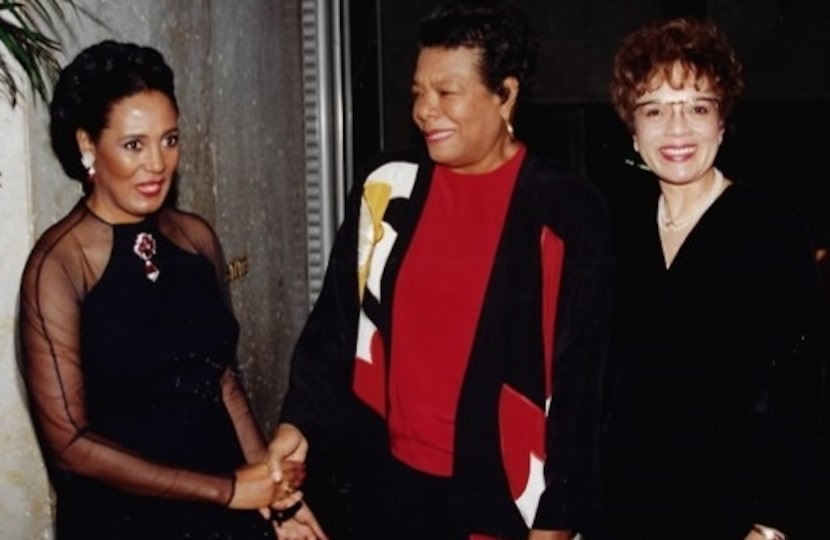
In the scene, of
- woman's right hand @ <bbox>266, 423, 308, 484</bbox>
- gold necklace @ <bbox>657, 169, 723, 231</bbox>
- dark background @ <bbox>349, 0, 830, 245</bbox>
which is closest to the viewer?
gold necklace @ <bbox>657, 169, 723, 231</bbox>

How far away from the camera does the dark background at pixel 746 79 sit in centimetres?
711

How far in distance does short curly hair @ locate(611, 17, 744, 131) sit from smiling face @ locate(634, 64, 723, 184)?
0.02 m

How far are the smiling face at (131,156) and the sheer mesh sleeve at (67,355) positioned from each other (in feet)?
0.21

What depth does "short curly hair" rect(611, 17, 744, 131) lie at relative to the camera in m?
2.17

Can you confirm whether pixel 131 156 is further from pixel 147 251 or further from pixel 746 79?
pixel 746 79

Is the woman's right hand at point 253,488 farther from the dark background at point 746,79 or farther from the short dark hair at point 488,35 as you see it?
the dark background at point 746,79

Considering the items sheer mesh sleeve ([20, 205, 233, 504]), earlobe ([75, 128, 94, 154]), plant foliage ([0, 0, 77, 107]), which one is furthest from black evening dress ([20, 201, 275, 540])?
plant foliage ([0, 0, 77, 107])

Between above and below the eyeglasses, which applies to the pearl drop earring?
below

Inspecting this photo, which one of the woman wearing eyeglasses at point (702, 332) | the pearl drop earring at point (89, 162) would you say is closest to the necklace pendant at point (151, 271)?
the pearl drop earring at point (89, 162)

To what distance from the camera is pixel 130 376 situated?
2.08m

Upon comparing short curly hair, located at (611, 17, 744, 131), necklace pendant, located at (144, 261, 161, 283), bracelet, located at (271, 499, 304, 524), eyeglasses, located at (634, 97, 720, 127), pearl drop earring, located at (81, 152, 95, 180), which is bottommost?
bracelet, located at (271, 499, 304, 524)

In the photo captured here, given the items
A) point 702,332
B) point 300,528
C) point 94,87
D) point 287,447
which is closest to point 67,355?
point 94,87

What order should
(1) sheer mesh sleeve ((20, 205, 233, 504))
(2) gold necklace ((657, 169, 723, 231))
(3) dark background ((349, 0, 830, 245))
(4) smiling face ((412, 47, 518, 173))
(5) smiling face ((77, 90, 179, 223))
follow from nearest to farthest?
(1) sheer mesh sleeve ((20, 205, 233, 504)), (5) smiling face ((77, 90, 179, 223)), (2) gold necklace ((657, 169, 723, 231)), (4) smiling face ((412, 47, 518, 173)), (3) dark background ((349, 0, 830, 245))

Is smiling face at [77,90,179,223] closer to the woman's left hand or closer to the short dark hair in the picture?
the short dark hair
